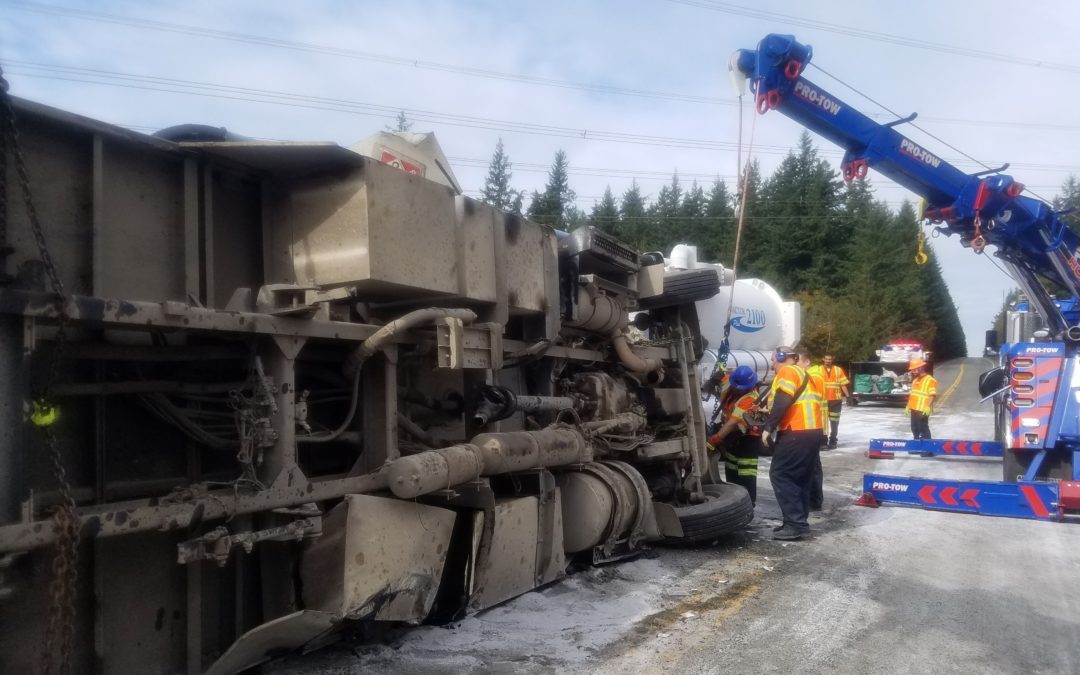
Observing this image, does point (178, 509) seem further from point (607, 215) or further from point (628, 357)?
point (607, 215)

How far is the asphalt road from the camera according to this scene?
3824mm

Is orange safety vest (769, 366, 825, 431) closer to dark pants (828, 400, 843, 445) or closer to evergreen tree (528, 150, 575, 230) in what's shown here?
dark pants (828, 400, 843, 445)

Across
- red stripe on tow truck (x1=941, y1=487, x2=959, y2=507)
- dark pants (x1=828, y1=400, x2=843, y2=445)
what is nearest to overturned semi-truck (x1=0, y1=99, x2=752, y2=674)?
red stripe on tow truck (x1=941, y1=487, x2=959, y2=507)

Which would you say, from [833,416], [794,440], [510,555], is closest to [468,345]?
[510,555]

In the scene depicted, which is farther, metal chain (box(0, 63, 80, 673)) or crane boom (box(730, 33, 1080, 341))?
crane boom (box(730, 33, 1080, 341))

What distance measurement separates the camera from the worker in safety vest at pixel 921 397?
43.3ft

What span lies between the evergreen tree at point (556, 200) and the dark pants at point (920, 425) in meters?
31.1

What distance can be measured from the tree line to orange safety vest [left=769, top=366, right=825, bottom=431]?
37976mm

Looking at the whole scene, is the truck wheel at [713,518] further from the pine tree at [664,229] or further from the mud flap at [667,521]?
the pine tree at [664,229]

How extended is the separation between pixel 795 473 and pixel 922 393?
25.5ft

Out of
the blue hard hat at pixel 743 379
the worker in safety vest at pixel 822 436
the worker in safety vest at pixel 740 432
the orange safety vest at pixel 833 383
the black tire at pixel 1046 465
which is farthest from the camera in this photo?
the orange safety vest at pixel 833 383

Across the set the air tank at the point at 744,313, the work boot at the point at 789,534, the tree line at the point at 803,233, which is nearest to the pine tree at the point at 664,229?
the tree line at the point at 803,233

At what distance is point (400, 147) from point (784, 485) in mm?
4051

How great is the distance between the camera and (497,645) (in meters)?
3.97
